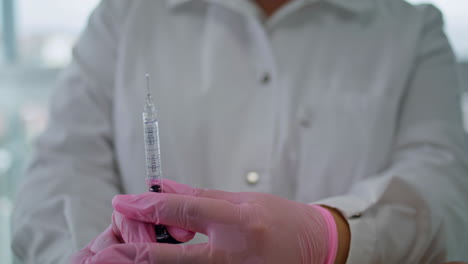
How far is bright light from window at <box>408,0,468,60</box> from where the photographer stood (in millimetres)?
1670

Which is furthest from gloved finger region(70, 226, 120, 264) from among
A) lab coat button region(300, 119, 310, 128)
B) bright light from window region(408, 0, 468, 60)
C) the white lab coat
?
bright light from window region(408, 0, 468, 60)

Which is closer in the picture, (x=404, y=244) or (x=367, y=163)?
(x=404, y=244)

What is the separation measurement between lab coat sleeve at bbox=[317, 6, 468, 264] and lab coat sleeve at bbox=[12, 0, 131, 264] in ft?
1.44

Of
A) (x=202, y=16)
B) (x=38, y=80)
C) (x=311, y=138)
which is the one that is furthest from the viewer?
(x=38, y=80)

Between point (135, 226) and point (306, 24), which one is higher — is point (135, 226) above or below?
Answer: below

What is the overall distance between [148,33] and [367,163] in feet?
1.88

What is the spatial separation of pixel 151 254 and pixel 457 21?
1.80 meters

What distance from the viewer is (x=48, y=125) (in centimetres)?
86

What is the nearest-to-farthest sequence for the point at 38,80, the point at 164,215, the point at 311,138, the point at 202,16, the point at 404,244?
the point at 164,215 < the point at 404,244 < the point at 311,138 < the point at 202,16 < the point at 38,80

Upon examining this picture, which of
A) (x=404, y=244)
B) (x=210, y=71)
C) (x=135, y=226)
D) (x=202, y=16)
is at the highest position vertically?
(x=202, y=16)

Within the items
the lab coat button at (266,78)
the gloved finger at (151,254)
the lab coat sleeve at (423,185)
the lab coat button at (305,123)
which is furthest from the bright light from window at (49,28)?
the gloved finger at (151,254)

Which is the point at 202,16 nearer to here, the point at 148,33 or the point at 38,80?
the point at 148,33

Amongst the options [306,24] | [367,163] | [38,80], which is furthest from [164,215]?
[38,80]

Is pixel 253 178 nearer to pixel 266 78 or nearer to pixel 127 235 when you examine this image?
pixel 266 78
